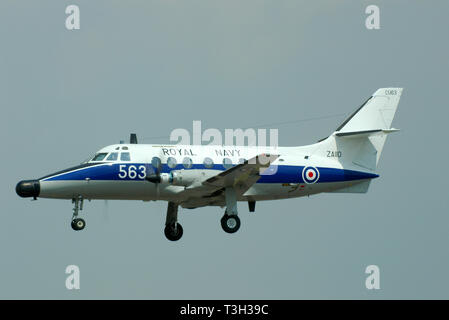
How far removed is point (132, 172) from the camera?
126ft

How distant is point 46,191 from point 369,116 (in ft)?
47.9

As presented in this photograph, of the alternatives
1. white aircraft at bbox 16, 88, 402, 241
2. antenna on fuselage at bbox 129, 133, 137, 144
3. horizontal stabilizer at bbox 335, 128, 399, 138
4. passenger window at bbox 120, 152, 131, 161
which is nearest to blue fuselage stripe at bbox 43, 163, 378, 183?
white aircraft at bbox 16, 88, 402, 241

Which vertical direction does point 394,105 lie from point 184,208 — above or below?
above

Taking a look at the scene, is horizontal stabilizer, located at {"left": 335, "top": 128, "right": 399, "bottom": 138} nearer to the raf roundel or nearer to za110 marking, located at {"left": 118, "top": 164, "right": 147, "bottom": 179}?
the raf roundel

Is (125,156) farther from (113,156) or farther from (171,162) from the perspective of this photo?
(171,162)

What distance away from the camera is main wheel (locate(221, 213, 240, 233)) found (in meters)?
38.6

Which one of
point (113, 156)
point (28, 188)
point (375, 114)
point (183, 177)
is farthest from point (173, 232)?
point (375, 114)

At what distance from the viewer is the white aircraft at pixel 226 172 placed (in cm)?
3822

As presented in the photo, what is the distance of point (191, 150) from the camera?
3953 cm

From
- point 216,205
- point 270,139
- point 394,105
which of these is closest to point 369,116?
point 394,105

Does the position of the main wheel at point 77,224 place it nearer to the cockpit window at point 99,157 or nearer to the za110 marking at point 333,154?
the cockpit window at point 99,157

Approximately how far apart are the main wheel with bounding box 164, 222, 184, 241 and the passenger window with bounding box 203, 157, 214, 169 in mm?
3275

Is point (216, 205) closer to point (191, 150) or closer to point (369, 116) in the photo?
point (191, 150)

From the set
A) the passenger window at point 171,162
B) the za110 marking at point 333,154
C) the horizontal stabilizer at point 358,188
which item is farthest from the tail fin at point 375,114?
the passenger window at point 171,162
